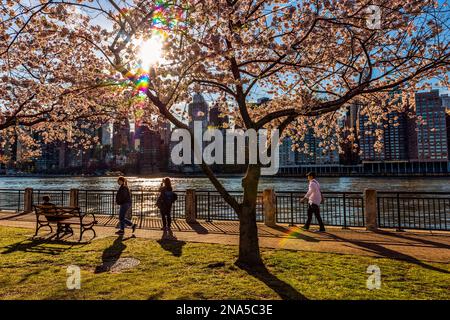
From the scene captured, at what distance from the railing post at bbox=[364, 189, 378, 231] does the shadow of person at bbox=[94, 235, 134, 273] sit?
8008 mm

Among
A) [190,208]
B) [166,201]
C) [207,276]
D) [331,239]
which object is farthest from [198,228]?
[207,276]

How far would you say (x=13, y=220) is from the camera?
1538cm

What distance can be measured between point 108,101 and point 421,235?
37.7 ft

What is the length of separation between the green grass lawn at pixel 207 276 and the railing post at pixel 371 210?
4280 mm

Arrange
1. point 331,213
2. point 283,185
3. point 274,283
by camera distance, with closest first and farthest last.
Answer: point 274,283
point 331,213
point 283,185

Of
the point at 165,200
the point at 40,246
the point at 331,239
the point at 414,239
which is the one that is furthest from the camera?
the point at 165,200

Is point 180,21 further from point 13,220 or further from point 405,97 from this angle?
point 13,220

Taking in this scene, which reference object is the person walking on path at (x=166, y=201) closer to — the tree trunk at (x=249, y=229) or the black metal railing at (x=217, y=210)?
the black metal railing at (x=217, y=210)

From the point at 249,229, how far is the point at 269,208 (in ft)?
18.5

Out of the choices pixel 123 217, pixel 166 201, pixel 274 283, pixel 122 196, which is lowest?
pixel 274 283

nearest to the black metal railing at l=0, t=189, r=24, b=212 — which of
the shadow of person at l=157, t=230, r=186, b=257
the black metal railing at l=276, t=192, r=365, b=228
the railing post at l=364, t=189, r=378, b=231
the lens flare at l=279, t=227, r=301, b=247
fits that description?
the shadow of person at l=157, t=230, r=186, b=257

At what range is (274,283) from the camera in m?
6.07

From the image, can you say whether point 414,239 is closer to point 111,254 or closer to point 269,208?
Result: point 269,208
